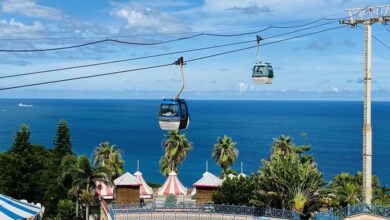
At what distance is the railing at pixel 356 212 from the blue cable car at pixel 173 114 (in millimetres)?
8722

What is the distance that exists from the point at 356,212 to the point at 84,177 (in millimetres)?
18628

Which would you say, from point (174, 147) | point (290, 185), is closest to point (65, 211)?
point (290, 185)

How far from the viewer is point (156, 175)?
10162 cm

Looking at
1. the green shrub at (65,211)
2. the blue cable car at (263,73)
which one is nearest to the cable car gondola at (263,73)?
the blue cable car at (263,73)

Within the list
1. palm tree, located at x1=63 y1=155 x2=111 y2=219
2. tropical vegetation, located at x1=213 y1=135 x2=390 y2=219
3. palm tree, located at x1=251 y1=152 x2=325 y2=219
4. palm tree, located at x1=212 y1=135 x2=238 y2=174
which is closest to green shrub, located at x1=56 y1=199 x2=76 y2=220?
palm tree, located at x1=63 y1=155 x2=111 y2=219

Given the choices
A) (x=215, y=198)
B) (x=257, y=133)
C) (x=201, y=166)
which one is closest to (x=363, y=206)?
(x=215, y=198)

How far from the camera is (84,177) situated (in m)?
34.6

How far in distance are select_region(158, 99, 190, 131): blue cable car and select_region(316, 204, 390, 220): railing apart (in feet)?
28.6

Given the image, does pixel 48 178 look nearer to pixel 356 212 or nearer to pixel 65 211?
pixel 65 211

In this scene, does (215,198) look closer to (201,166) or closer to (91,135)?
(201,166)

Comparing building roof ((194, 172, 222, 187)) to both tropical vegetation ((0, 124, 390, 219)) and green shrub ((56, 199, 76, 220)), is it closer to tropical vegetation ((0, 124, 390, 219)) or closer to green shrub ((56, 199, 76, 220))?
tropical vegetation ((0, 124, 390, 219))

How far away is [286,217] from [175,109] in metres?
15.5

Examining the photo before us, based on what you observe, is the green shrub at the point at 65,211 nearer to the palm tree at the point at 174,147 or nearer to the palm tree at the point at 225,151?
the palm tree at the point at 174,147

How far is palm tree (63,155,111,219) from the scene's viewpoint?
3425cm
